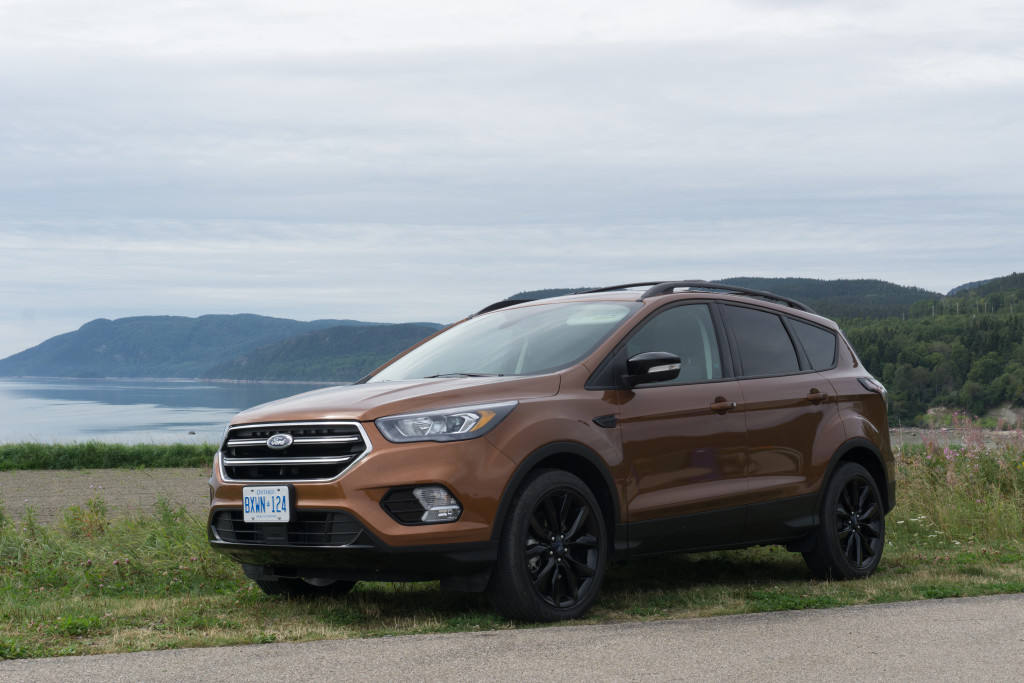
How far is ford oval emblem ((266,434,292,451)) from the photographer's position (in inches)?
234

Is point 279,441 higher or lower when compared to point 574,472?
higher

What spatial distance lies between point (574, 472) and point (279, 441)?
5.45 feet

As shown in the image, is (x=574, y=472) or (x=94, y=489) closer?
(x=574, y=472)

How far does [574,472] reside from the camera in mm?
6398

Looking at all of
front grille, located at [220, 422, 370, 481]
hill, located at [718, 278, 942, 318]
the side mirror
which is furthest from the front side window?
hill, located at [718, 278, 942, 318]

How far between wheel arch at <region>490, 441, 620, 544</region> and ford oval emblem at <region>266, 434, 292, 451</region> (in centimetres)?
117

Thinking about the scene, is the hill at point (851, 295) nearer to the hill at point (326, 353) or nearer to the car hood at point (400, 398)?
the hill at point (326, 353)

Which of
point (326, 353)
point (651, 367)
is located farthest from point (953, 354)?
point (326, 353)

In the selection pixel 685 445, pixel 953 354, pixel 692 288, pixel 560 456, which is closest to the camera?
pixel 560 456

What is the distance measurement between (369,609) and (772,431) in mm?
2878

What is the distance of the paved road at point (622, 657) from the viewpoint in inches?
191

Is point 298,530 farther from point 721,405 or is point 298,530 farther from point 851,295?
point 851,295

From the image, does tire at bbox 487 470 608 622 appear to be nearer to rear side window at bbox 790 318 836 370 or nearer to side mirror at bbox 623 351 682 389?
side mirror at bbox 623 351 682 389

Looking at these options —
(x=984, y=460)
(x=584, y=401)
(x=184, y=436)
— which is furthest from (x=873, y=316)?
(x=584, y=401)
